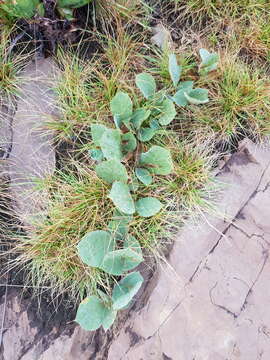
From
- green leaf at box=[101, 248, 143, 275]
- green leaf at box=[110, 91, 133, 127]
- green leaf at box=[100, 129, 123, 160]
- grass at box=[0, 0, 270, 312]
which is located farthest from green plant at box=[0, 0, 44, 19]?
green leaf at box=[101, 248, 143, 275]

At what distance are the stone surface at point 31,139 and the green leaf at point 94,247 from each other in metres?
0.32

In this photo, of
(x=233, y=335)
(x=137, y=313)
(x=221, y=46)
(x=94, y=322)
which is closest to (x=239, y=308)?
(x=233, y=335)

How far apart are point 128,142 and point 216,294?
694 millimetres

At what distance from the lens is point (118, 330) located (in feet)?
5.20

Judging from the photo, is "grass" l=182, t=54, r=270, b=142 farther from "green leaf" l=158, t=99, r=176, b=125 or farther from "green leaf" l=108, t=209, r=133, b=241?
"green leaf" l=108, t=209, r=133, b=241

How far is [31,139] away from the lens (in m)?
1.84

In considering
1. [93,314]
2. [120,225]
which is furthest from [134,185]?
[93,314]

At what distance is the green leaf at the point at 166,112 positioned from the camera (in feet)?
5.61

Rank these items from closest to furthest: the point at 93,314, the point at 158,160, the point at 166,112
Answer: the point at 93,314
the point at 158,160
the point at 166,112

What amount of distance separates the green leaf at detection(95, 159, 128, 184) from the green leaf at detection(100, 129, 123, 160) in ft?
0.20

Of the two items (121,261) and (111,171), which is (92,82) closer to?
(111,171)

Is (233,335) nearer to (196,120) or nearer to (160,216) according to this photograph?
(160,216)

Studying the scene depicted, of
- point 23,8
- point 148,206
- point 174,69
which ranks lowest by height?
point 148,206

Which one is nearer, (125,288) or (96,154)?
(125,288)
